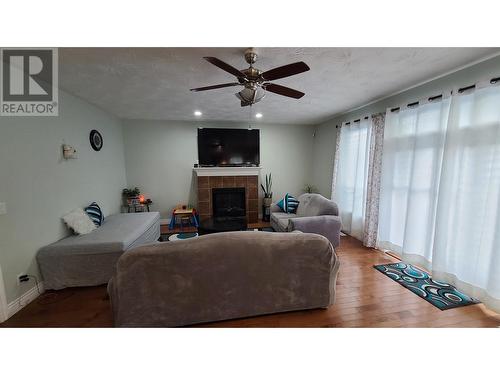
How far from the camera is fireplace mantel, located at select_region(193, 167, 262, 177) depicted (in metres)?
4.49

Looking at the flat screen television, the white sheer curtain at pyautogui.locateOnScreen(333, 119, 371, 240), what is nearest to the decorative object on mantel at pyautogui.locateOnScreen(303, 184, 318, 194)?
the white sheer curtain at pyautogui.locateOnScreen(333, 119, 371, 240)

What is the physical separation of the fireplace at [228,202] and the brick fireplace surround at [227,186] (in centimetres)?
10

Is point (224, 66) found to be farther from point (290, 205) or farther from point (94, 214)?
point (94, 214)

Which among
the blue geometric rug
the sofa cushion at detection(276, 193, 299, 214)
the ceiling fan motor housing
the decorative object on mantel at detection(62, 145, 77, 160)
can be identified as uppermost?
the ceiling fan motor housing

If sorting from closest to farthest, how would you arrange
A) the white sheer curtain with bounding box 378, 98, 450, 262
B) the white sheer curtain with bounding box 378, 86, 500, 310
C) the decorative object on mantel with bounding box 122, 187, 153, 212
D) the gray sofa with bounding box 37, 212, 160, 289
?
the white sheer curtain with bounding box 378, 86, 500, 310 → the gray sofa with bounding box 37, 212, 160, 289 → the white sheer curtain with bounding box 378, 98, 450, 262 → the decorative object on mantel with bounding box 122, 187, 153, 212

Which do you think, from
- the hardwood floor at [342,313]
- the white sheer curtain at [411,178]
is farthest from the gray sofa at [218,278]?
the white sheer curtain at [411,178]

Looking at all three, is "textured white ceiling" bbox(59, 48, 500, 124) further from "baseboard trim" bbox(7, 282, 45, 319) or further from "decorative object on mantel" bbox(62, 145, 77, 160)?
"baseboard trim" bbox(7, 282, 45, 319)

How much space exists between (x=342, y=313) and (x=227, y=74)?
277 cm

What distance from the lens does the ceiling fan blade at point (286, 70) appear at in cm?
154

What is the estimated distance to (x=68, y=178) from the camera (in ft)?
8.73

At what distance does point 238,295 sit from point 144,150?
13.7ft

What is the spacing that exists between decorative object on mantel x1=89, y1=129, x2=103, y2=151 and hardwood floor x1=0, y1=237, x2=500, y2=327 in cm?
228

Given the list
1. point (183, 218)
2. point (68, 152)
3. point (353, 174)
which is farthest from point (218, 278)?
point (353, 174)

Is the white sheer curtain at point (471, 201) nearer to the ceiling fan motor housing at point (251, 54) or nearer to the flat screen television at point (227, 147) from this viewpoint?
the ceiling fan motor housing at point (251, 54)
